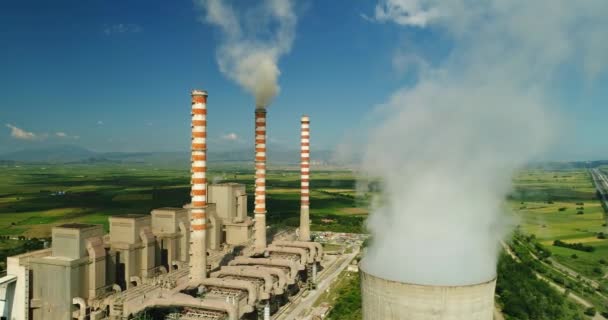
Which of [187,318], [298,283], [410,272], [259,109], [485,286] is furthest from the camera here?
[259,109]

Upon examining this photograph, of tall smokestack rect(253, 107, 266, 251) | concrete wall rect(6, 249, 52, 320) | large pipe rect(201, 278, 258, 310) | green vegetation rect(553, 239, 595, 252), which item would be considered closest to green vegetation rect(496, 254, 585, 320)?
large pipe rect(201, 278, 258, 310)

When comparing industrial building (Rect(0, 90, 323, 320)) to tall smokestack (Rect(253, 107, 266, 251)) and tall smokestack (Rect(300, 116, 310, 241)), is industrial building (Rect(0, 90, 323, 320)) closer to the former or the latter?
tall smokestack (Rect(253, 107, 266, 251))

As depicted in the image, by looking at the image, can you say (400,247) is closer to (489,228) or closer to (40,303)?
(489,228)

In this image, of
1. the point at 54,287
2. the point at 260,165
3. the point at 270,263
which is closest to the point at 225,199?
the point at 260,165

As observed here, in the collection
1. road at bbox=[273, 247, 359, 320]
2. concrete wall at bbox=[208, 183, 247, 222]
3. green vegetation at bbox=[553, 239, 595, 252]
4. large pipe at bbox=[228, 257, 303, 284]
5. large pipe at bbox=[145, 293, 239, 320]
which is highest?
concrete wall at bbox=[208, 183, 247, 222]

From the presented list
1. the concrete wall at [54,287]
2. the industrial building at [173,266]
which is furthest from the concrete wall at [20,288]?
the concrete wall at [54,287]

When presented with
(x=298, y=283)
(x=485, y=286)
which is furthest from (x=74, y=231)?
(x=485, y=286)

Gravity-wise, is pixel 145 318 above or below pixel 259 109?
below

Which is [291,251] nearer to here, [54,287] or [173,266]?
[173,266]
